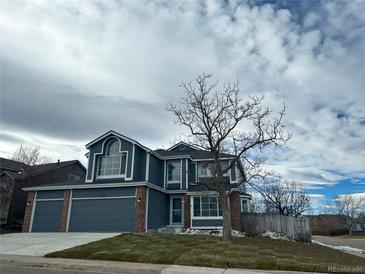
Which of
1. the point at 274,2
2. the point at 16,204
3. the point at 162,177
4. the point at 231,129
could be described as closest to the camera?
the point at 274,2

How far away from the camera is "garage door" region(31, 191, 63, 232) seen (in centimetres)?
2114

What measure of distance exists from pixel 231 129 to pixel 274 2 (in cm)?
731

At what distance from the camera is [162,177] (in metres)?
24.8

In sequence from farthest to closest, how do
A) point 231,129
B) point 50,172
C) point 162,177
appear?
point 50,172, point 162,177, point 231,129

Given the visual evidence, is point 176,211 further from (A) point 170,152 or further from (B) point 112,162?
(B) point 112,162

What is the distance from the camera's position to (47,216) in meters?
21.5

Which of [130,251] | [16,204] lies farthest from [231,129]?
[16,204]

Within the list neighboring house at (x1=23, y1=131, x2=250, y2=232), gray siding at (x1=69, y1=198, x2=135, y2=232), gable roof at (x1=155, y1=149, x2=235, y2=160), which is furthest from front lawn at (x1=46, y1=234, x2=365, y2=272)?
gable roof at (x1=155, y1=149, x2=235, y2=160)

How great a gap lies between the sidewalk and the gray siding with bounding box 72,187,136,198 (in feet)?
29.8

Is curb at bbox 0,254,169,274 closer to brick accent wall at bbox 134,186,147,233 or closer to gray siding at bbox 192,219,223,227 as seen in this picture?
brick accent wall at bbox 134,186,147,233

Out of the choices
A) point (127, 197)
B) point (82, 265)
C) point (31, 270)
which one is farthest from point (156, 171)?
point (31, 270)

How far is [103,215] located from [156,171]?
5801mm

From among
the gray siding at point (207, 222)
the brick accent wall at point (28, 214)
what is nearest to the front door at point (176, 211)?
the gray siding at point (207, 222)

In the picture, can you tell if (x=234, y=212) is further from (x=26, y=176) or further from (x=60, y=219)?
(x=26, y=176)
